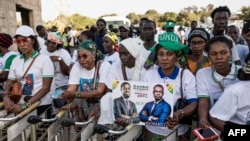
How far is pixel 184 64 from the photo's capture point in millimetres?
2887

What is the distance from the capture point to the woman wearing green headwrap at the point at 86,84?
10.1 ft

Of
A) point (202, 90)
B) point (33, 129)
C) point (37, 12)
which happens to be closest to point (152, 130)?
point (202, 90)

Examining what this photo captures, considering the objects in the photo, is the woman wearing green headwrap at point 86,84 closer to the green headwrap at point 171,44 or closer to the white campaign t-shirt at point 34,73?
the white campaign t-shirt at point 34,73

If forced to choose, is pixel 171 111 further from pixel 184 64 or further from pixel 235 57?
pixel 235 57

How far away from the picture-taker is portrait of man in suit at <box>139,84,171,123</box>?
7.74 ft

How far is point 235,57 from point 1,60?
3.20m

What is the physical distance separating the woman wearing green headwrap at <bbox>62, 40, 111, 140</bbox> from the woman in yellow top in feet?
3.10

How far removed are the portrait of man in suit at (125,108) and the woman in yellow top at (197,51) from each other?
1.05 meters

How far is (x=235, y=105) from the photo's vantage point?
86.0 inches

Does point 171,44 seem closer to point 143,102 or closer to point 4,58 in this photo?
point 143,102

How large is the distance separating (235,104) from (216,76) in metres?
0.43

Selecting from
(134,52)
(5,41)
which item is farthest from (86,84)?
(5,41)

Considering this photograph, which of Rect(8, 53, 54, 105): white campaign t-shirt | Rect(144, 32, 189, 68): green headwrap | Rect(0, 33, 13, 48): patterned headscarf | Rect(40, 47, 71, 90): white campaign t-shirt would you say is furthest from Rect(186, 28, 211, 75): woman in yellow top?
Rect(0, 33, 13, 48): patterned headscarf

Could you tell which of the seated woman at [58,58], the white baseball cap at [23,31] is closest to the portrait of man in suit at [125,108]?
the white baseball cap at [23,31]
